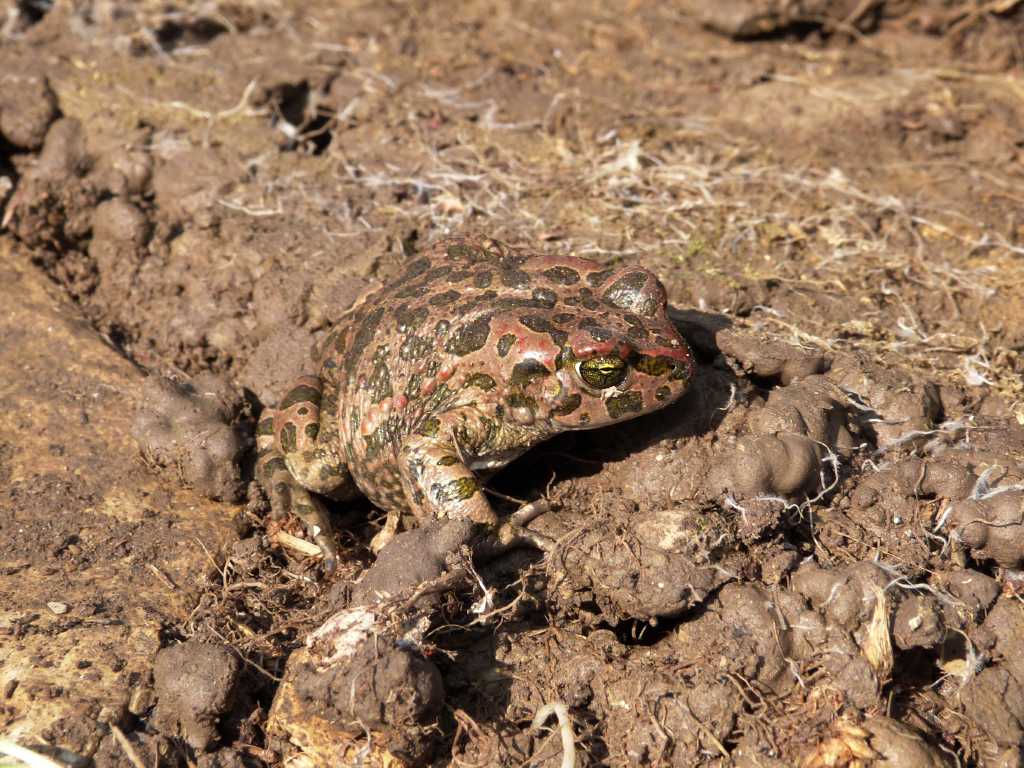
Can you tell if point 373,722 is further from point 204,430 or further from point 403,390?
point 204,430

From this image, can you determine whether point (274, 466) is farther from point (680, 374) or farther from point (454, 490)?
point (680, 374)

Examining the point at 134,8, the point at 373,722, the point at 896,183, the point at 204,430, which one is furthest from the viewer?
the point at 134,8

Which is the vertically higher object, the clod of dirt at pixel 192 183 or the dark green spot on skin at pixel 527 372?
the dark green spot on skin at pixel 527 372

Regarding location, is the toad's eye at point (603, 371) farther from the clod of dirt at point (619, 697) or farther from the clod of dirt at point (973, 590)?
the clod of dirt at point (973, 590)

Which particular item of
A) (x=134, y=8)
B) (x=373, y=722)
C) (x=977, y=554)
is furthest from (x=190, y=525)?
(x=134, y=8)

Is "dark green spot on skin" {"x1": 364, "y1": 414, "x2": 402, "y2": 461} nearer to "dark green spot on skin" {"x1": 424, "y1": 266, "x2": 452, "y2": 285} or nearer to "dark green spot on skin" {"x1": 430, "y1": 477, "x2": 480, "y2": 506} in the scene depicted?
"dark green spot on skin" {"x1": 430, "y1": 477, "x2": 480, "y2": 506}

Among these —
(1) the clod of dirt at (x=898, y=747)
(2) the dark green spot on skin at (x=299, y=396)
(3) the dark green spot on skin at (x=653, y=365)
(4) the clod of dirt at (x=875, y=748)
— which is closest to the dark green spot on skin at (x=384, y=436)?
(2) the dark green spot on skin at (x=299, y=396)

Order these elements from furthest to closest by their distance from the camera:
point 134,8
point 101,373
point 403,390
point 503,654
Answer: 1. point 134,8
2. point 101,373
3. point 403,390
4. point 503,654
